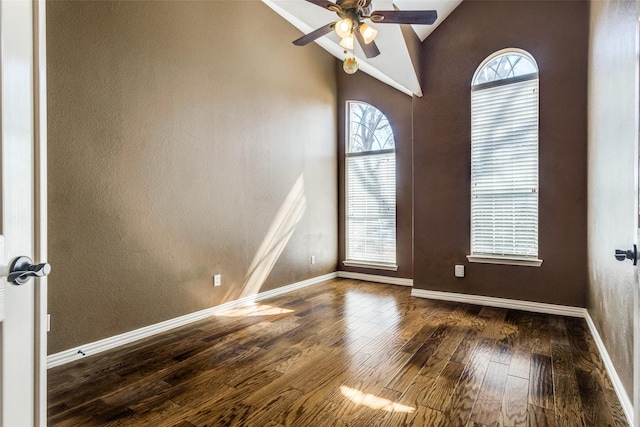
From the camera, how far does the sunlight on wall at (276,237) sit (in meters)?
4.02

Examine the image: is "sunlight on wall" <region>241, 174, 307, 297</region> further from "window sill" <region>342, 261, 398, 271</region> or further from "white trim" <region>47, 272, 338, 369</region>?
"window sill" <region>342, 261, 398, 271</region>

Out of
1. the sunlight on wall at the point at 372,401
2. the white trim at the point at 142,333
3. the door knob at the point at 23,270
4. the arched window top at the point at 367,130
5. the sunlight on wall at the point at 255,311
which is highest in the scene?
the arched window top at the point at 367,130

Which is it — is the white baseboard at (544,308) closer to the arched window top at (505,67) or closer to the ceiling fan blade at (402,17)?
the arched window top at (505,67)

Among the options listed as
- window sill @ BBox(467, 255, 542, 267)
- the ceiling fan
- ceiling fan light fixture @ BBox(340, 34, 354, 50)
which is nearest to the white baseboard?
window sill @ BBox(467, 255, 542, 267)

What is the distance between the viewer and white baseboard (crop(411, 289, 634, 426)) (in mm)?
2045

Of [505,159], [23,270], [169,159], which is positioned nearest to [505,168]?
[505,159]

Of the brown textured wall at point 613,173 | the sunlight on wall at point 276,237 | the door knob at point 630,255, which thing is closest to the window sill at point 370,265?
the sunlight on wall at point 276,237

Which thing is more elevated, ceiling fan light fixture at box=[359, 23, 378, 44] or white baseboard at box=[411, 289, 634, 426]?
ceiling fan light fixture at box=[359, 23, 378, 44]

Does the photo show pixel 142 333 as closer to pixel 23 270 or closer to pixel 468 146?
pixel 23 270

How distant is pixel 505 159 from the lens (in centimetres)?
375

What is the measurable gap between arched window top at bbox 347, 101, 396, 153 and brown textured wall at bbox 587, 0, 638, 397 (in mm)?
2510

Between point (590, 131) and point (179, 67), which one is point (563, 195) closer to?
point (590, 131)

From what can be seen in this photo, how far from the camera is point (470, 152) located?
391 cm

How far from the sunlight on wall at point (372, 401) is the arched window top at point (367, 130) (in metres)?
3.75
